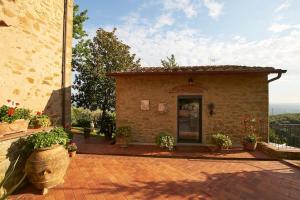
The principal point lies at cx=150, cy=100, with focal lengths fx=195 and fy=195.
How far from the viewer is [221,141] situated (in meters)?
7.57

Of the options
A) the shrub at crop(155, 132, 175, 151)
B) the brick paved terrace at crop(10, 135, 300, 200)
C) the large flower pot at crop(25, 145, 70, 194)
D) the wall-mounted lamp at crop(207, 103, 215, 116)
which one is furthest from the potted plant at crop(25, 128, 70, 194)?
the wall-mounted lamp at crop(207, 103, 215, 116)

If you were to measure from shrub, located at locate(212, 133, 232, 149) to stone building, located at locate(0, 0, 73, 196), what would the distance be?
582 cm

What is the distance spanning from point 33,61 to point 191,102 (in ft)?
20.4

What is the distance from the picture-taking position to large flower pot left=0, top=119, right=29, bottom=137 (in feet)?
14.2

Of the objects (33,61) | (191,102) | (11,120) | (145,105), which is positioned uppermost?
(33,61)

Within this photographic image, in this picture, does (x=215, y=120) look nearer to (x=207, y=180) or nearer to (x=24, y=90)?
(x=207, y=180)

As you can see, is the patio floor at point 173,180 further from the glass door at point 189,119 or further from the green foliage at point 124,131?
the glass door at point 189,119

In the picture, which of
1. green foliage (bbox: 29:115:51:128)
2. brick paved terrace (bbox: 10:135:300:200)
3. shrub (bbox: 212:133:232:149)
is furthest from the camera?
shrub (bbox: 212:133:232:149)

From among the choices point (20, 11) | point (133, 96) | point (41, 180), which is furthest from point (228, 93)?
point (20, 11)

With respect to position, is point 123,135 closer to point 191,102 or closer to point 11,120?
point 191,102

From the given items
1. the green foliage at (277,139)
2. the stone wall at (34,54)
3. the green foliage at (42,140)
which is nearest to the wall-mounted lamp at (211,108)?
the green foliage at (277,139)

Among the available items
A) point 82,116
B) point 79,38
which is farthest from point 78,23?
point 82,116

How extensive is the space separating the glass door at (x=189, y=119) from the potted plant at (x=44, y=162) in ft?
18.0

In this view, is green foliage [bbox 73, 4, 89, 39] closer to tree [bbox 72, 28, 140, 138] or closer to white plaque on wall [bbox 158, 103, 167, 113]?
tree [bbox 72, 28, 140, 138]
